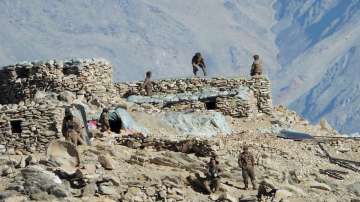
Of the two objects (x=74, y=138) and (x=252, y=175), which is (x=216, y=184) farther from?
(x=74, y=138)

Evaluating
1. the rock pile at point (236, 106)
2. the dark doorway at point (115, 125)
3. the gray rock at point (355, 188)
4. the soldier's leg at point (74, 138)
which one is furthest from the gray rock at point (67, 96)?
the gray rock at point (355, 188)

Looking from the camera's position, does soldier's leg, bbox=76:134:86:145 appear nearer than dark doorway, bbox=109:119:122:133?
Yes

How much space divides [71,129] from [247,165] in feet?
16.9

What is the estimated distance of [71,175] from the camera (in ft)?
122

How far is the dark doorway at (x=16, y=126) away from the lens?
4241cm

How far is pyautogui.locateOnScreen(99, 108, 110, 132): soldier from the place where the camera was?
47.5m

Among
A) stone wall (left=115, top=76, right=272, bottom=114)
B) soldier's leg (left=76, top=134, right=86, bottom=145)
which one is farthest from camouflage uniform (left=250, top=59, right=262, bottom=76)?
soldier's leg (left=76, top=134, right=86, bottom=145)

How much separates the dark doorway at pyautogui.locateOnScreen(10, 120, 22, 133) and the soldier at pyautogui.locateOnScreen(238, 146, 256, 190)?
6.40 m

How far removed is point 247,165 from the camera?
4244 centimetres

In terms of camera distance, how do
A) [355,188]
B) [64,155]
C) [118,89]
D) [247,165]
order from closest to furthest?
Answer: 1. [64,155]
2. [247,165]
3. [355,188]
4. [118,89]

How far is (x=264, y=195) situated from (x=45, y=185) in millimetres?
7325

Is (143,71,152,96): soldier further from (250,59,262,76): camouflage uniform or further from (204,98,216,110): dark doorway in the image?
(250,59,262,76): camouflage uniform

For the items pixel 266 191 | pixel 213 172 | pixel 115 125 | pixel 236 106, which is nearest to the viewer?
pixel 213 172

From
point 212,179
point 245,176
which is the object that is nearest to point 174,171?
point 212,179
